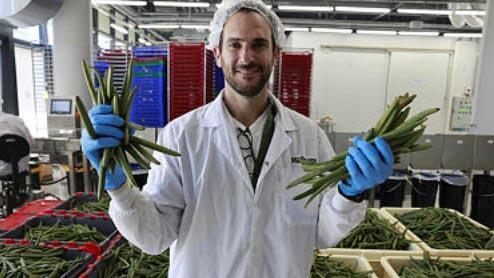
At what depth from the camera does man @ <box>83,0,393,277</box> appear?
3.91 ft

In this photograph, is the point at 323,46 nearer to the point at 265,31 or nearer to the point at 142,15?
the point at 142,15

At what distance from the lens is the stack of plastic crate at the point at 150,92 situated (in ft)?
12.8

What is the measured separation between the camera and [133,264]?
188 centimetres

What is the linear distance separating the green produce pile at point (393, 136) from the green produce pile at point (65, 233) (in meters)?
1.67

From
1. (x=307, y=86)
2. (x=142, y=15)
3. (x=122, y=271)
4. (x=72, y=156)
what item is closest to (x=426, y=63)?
(x=307, y=86)

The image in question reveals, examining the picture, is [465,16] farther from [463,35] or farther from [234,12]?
[234,12]

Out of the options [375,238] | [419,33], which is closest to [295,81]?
[375,238]

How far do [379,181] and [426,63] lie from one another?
7.87 metres

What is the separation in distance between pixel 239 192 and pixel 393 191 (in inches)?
133

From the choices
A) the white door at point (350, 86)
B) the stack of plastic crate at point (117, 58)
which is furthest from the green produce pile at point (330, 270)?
the white door at point (350, 86)

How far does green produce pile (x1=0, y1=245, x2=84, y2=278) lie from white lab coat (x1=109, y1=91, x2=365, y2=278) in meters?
0.81

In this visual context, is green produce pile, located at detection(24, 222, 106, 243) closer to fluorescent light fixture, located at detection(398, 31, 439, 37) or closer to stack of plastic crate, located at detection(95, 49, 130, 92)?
stack of plastic crate, located at detection(95, 49, 130, 92)

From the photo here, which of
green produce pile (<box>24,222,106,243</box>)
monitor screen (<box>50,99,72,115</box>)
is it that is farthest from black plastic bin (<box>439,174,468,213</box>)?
monitor screen (<box>50,99,72,115</box>)

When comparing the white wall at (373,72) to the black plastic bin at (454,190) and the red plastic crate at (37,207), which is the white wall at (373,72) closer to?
the black plastic bin at (454,190)
